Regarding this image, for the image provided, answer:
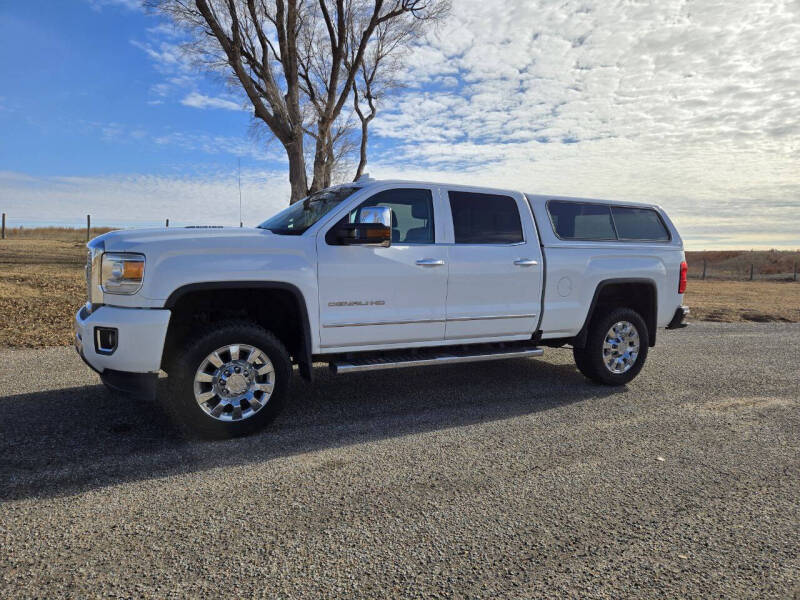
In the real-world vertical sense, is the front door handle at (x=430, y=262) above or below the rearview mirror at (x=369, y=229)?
below

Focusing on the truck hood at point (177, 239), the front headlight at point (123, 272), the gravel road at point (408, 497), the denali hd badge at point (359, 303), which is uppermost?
the truck hood at point (177, 239)

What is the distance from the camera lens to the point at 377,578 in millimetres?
2408

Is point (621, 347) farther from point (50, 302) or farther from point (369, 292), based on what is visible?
point (50, 302)

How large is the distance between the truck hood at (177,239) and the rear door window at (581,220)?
10.1 ft

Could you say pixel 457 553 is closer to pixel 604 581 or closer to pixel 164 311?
pixel 604 581

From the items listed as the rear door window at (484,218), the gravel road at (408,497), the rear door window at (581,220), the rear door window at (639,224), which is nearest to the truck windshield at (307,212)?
the rear door window at (484,218)

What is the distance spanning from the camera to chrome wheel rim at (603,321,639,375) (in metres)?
5.89

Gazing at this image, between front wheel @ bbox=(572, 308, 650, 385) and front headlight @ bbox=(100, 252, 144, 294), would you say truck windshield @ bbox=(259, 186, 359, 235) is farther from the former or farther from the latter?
front wheel @ bbox=(572, 308, 650, 385)

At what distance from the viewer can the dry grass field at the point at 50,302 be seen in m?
7.75

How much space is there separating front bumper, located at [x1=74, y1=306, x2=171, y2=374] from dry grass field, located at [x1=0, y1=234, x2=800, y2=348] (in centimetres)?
415

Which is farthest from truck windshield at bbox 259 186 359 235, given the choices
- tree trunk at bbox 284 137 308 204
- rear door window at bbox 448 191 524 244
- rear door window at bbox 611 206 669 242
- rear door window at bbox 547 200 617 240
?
tree trunk at bbox 284 137 308 204

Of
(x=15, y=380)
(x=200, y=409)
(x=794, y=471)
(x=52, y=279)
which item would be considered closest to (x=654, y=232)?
(x=794, y=471)

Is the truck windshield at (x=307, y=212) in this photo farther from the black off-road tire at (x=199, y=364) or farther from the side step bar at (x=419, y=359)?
the side step bar at (x=419, y=359)

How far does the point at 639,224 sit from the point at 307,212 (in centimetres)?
386
